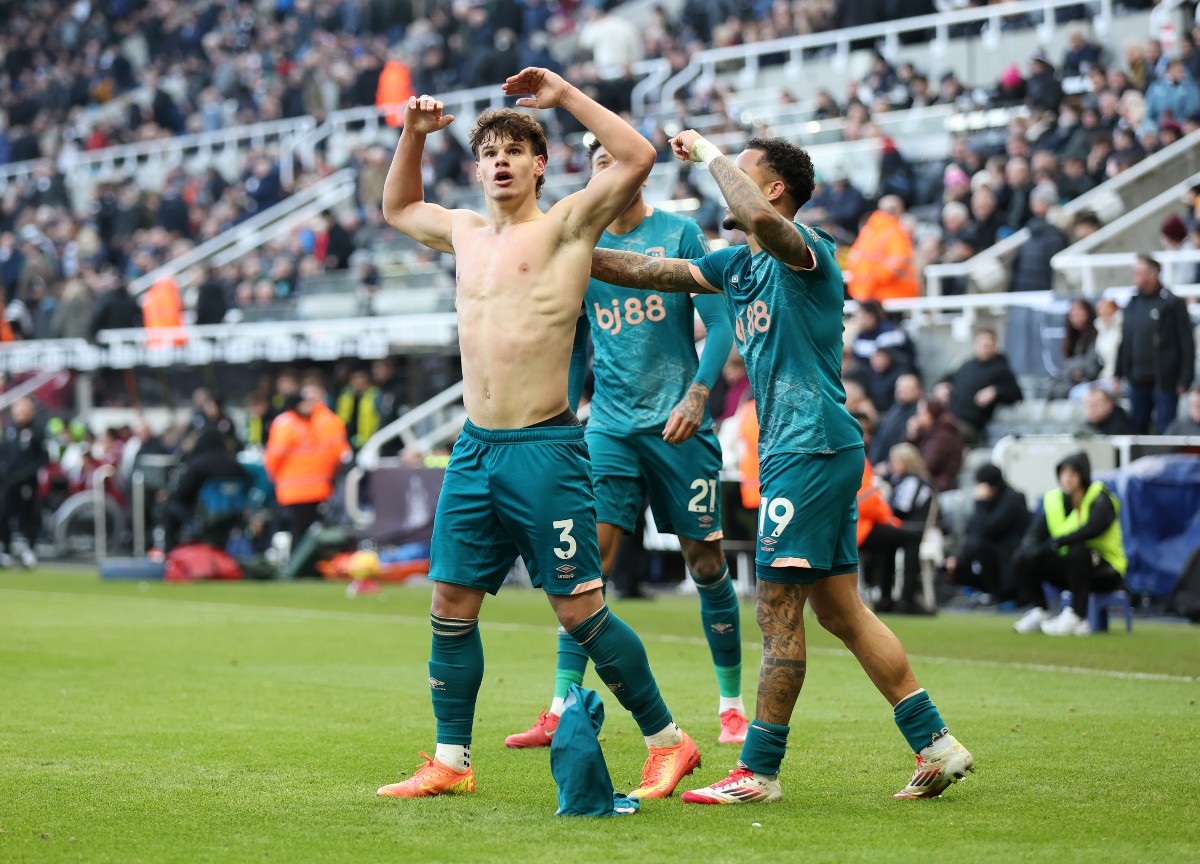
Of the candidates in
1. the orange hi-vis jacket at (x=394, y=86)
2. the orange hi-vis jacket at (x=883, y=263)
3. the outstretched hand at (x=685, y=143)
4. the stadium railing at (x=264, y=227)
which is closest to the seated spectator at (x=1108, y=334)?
the orange hi-vis jacket at (x=883, y=263)

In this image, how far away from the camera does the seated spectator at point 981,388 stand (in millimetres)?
16500

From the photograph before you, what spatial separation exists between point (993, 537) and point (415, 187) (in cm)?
924

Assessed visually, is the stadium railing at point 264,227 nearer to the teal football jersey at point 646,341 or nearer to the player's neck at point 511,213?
the teal football jersey at point 646,341

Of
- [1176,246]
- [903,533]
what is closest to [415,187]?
[903,533]

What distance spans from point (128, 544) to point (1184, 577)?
1499cm

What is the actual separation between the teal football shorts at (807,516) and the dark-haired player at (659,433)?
1.48 m

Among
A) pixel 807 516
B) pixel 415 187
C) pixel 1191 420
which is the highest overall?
pixel 415 187

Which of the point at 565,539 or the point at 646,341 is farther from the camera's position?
the point at 646,341

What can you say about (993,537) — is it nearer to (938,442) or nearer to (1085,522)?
(938,442)

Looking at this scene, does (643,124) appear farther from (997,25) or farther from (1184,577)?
(1184,577)

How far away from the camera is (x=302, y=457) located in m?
19.7

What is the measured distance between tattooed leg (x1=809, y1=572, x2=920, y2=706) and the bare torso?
1.18m

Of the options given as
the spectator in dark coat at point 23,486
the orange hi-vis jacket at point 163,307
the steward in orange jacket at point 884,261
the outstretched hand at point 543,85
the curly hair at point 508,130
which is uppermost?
the outstretched hand at point 543,85

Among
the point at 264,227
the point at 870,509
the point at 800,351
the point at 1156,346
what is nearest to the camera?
the point at 800,351
